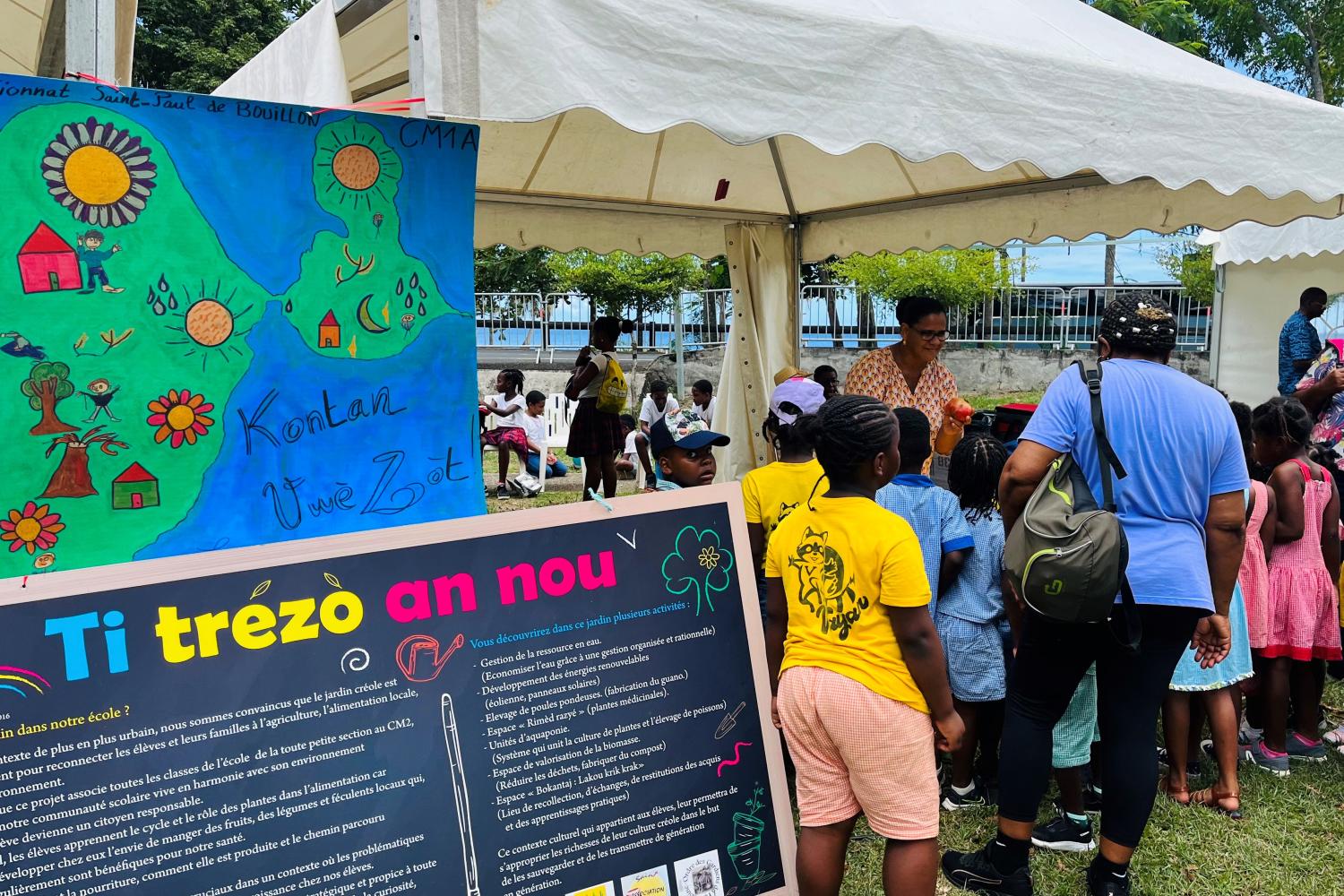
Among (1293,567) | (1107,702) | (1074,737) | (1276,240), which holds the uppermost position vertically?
(1276,240)

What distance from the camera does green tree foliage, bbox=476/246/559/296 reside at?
2459 centimetres

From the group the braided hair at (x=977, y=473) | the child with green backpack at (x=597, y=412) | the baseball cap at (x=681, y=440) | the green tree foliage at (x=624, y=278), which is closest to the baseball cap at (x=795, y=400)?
the baseball cap at (x=681, y=440)

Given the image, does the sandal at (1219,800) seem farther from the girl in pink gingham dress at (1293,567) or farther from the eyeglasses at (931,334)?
the eyeglasses at (931,334)

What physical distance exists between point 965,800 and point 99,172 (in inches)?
132

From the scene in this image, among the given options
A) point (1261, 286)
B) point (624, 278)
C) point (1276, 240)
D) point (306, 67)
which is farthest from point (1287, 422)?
point (624, 278)

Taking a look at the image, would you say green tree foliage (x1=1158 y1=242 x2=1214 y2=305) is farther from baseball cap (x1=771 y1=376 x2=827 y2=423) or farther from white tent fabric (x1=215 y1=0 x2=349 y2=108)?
white tent fabric (x1=215 y1=0 x2=349 y2=108)

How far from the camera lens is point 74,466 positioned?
206 cm

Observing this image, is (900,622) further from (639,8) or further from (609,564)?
(639,8)

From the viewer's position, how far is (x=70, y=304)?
204 centimetres

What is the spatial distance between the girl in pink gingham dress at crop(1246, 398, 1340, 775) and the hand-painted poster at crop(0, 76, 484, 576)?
3.07 m

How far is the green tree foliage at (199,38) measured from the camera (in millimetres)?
20891

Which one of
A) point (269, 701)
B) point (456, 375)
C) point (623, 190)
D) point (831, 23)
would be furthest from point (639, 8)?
point (623, 190)

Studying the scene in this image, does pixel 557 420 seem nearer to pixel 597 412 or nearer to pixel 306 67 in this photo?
pixel 597 412

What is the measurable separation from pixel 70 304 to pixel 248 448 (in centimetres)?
50
